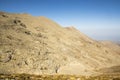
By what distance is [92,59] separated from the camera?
93.9 m

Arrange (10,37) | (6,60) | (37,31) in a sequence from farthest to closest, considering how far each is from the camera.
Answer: (37,31)
(10,37)
(6,60)

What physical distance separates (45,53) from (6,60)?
17861mm

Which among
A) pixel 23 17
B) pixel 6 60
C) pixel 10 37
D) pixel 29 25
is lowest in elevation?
pixel 6 60

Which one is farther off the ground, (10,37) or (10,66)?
(10,37)

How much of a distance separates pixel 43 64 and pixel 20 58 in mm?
10116

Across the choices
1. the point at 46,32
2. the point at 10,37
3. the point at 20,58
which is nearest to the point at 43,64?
the point at 20,58

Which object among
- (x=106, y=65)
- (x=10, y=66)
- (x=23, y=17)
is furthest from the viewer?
(x=23, y=17)

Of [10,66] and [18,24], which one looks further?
[18,24]

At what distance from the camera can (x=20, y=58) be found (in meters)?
70.2

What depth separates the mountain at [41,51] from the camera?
224ft

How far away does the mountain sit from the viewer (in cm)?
6825

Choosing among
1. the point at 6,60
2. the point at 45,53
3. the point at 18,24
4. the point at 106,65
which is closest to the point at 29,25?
the point at 18,24

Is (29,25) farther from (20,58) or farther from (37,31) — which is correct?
(20,58)

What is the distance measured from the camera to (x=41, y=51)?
258ft
